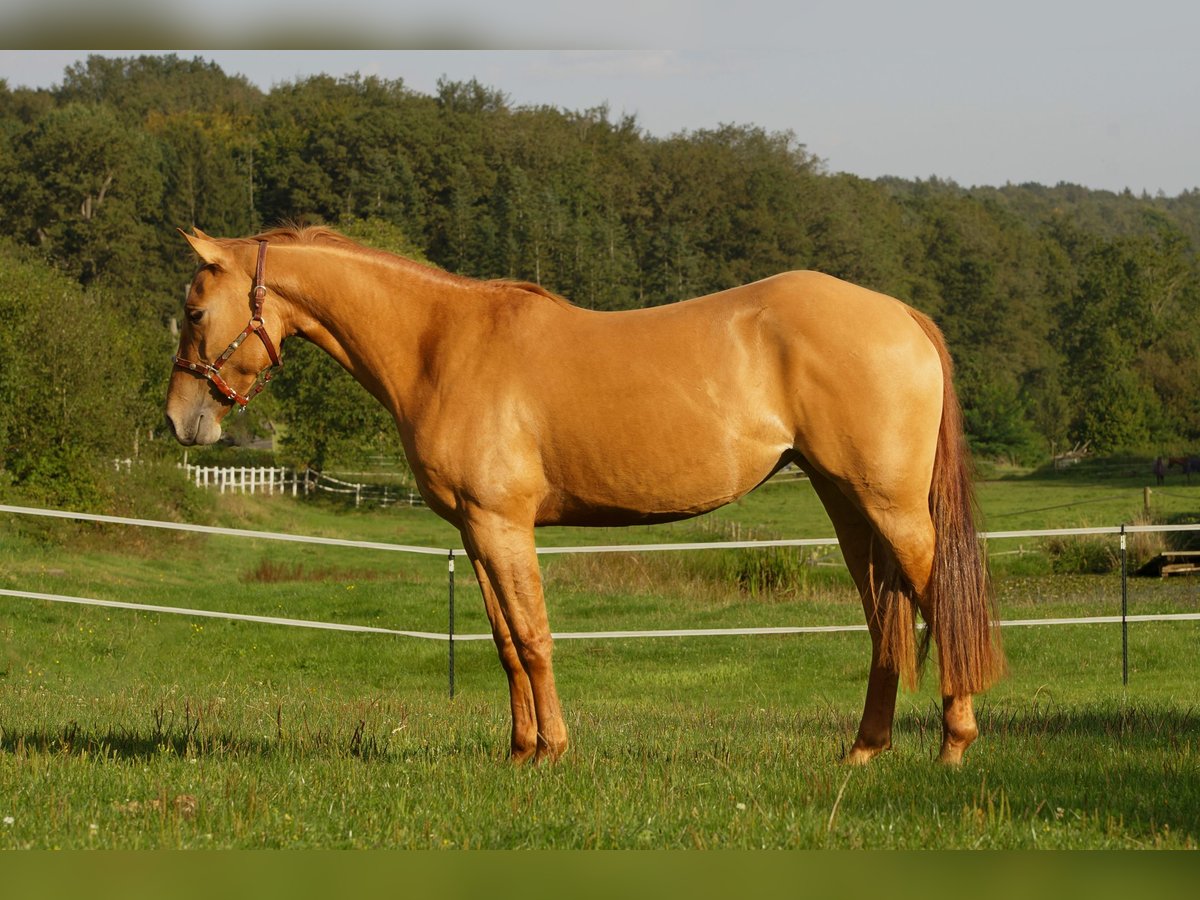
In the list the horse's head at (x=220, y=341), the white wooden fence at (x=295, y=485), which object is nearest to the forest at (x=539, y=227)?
the white wooden fence at (x=295, y=485)

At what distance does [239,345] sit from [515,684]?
2045 millimetres

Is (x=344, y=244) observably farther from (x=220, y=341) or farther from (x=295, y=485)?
(x=295, y=485)

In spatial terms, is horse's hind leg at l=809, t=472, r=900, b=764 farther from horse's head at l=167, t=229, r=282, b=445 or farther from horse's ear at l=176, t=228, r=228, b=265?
horse's ear at l=176, t=228, r=228, b=265

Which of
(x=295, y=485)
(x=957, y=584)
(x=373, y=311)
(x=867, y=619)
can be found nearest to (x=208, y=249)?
(x=373, y=311)

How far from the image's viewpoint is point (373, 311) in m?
5.63

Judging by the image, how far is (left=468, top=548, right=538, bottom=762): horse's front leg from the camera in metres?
5.54

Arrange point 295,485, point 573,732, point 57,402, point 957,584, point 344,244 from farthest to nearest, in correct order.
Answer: point 295,485 → point 57,402 → point 573,732 → point 344,244 → point 957,584

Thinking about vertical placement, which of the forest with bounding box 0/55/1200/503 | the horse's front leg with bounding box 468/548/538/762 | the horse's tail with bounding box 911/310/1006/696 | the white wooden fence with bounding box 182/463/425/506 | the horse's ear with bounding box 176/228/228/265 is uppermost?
the forest with bounding box 0/55/1200/503

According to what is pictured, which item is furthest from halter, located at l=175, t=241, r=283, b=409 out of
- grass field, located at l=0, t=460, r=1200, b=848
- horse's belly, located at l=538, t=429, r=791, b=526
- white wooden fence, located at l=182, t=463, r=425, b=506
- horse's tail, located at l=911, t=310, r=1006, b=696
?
white wooden fence, located at l=182, t=463, r=425, b=506

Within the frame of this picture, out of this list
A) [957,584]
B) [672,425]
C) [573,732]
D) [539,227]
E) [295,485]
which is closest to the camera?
[672,425]

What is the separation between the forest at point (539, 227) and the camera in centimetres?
5734

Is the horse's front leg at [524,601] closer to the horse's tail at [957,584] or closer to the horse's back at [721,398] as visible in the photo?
the horse's back at [721,398]

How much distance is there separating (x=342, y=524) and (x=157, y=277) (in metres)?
23.5

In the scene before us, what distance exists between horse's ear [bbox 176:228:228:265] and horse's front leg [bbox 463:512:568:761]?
1.73 metres
